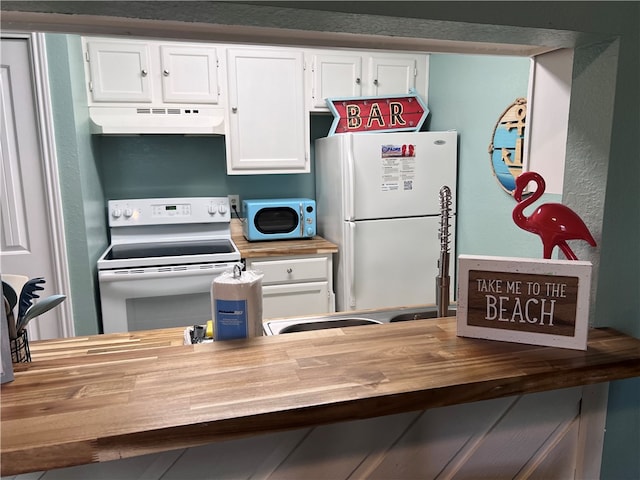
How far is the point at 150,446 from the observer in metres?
0.63

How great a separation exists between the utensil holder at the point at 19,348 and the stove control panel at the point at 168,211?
2.19 m

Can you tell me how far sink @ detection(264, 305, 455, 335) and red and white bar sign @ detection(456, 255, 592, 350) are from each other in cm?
56

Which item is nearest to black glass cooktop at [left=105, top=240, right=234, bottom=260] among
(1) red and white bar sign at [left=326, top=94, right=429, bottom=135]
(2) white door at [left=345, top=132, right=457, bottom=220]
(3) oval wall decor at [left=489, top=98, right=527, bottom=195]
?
(2) white door at [left=345, top=132, right=457, bottom=220]

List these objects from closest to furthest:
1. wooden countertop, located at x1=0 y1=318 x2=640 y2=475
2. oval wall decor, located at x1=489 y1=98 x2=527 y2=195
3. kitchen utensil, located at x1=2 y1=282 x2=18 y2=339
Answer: wooden countertop, located at x1=0 y1=318 x2=640 y2=475, kitchen utensil, located at x1=2 y1=282 x2=18 y2=339, oval wall decor, located at x1=489 y1=98 x2=527 y2=195

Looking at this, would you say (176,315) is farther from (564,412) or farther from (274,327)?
(564,412)

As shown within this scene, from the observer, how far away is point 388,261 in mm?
2908

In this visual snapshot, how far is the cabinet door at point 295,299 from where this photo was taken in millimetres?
2793

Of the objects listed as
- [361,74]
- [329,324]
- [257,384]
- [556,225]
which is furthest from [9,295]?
[361,74]

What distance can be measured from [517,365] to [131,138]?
2937mm

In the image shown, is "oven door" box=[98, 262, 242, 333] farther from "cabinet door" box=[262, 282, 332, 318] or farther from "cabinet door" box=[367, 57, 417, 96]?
"cabinet door" box=[367, 57, 417, 96]

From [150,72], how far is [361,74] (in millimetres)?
1378

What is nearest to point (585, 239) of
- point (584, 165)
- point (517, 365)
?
point (584, 165)

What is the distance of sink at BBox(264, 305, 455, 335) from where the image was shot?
4.58ft

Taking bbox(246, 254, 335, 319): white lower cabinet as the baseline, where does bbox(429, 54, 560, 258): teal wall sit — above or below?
above
